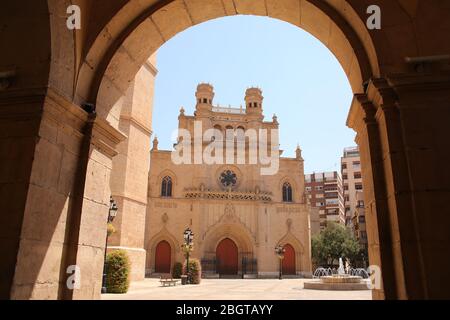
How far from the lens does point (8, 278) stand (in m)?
3.55

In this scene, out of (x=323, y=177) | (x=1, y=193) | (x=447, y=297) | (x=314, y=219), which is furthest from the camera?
(x=323, y=177)

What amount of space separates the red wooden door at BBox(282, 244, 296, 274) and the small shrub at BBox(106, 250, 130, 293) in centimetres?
2223

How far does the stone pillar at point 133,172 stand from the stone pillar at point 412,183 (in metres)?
12.2

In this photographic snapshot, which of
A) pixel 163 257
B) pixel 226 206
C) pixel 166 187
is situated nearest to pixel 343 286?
pixel 226 206

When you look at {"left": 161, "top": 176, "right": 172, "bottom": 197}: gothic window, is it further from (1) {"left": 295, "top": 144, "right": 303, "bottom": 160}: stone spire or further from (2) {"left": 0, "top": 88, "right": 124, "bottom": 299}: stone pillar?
(2) {"left": 0, "top": 88, "right": 124, "bottom": 299}: stone pillar

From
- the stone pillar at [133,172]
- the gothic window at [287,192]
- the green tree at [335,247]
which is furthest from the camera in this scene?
the green tree at [335,247]

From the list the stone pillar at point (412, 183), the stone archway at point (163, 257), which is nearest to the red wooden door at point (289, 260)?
the stone archway at point (163, 257)

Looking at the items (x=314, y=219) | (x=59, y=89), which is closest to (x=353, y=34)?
(x=59, y=89)

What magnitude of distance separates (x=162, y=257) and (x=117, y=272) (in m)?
19.1

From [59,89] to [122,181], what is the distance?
35.2 ft

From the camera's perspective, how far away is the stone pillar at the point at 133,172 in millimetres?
14641

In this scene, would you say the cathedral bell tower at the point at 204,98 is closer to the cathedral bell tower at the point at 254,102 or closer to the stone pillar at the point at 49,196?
the cathedral bell tower at the point at 254,102

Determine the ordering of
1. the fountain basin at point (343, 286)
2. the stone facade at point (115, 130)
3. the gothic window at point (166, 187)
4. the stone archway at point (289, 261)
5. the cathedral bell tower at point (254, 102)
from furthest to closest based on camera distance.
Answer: the cathedral bell tower at point (254, 102)
the gothic window at point (166, 187)
the stone archway at point (289, 261)
the fountain basin at point (343, 286)
the stone facade at point (115, 130)
